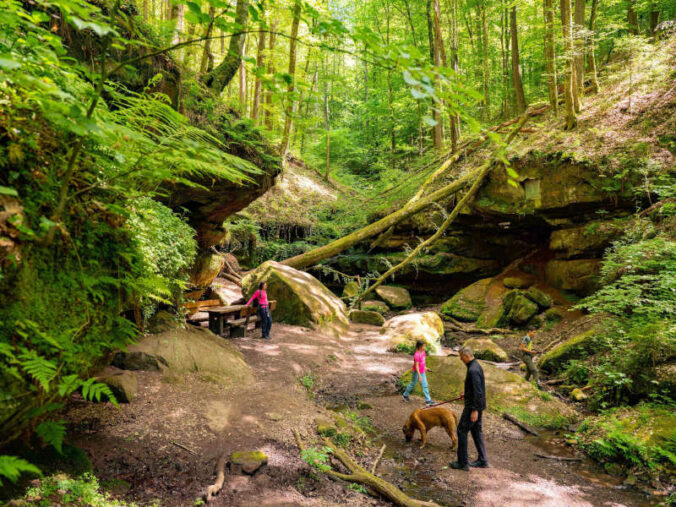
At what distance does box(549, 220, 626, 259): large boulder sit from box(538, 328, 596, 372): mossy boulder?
350cm

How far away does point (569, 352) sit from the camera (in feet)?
28.0

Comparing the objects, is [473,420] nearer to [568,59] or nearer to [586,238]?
[586,238]

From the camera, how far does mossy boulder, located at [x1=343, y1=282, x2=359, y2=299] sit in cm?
1587

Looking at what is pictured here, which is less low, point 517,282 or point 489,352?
point 517,282

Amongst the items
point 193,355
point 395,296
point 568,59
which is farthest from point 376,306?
point 568,59

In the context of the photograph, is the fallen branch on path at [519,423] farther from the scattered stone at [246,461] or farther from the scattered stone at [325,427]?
the scattered stone at [246,461]

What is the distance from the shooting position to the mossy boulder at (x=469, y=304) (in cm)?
1350

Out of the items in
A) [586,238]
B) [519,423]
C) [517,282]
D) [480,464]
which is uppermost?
[586,238]

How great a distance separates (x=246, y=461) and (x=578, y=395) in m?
6.88

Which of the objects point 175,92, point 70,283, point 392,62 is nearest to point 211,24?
point 392,62

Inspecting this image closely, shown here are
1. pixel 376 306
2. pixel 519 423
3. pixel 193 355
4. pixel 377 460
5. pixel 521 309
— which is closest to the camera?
pixel 377 460

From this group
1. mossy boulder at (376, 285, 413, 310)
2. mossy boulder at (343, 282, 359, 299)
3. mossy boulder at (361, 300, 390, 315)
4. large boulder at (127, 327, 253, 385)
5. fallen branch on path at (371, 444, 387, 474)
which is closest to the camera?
fallen branch on path at (371, 444, 387, 474)

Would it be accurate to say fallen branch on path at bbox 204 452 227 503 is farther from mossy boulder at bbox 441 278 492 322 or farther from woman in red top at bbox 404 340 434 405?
mossy boulder at bbox 441 278 492 322

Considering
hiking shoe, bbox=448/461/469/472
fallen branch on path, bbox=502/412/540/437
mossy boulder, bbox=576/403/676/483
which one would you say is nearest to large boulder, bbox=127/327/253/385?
hiking shoe, bbox=448/461/469/472
